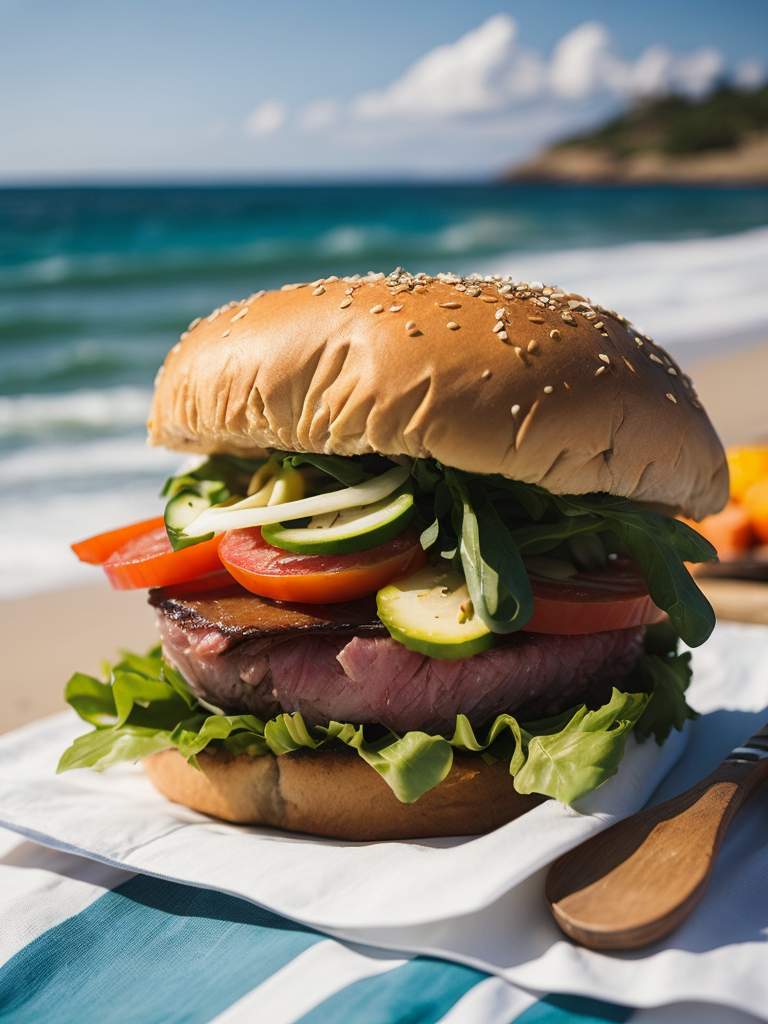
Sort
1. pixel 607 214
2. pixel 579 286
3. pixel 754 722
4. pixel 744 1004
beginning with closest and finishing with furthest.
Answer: pixel 744 1004 < pixel 754 722 < pixel 579 286 < pixel 607 214

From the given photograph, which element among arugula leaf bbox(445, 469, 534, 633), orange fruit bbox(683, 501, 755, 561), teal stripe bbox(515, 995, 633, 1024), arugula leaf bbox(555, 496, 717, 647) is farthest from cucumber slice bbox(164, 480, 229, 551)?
orange fruit bbox(683, 501, 755, 561)

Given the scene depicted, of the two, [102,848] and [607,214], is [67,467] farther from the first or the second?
[607,214]

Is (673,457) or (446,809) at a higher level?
(673,457)

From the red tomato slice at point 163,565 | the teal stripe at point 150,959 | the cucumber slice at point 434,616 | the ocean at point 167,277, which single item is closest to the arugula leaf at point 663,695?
the cucumber slice at point 434,616

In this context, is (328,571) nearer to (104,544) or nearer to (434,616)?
(434,616)

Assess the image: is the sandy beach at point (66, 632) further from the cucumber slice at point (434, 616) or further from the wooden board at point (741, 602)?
the cucumber slice at point (434, 616)

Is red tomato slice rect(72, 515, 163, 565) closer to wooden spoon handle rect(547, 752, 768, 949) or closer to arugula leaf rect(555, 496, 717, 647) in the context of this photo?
arugula leaf rect(555, 496, 717, 647)

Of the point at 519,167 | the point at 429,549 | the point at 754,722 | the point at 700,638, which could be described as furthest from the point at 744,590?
the point at 519,167
